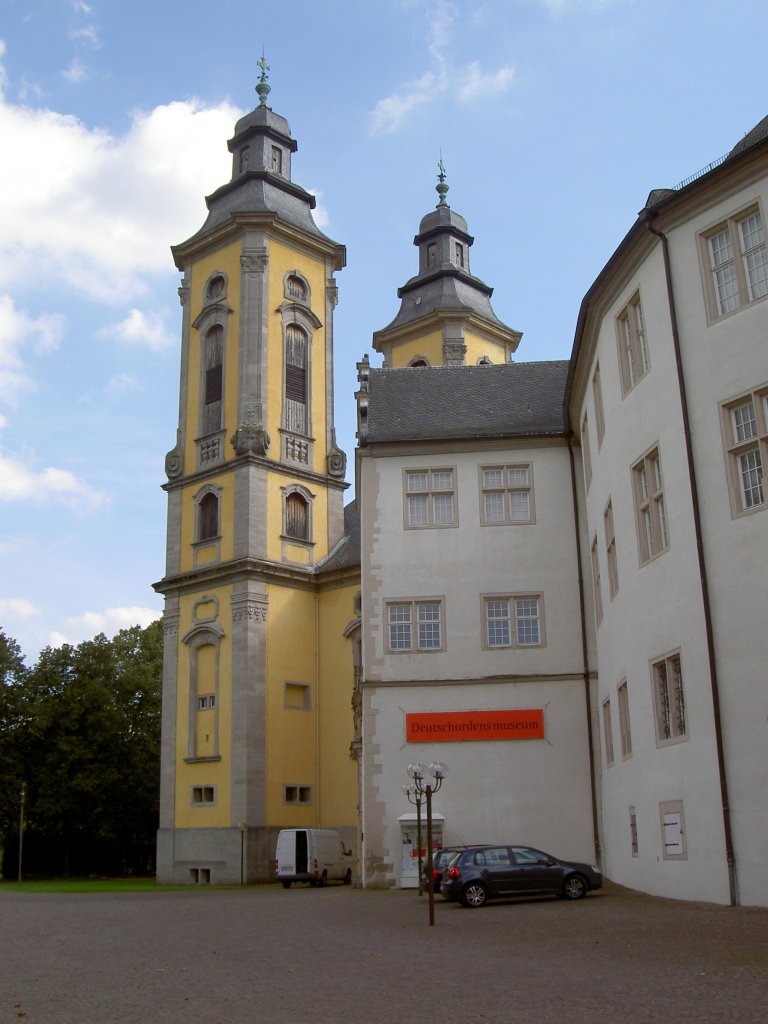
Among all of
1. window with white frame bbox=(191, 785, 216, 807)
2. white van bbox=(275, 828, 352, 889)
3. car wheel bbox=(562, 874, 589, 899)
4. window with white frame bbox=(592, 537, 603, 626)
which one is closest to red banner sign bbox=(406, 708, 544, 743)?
window with white frame bbox=(592, 537, 603, 626)

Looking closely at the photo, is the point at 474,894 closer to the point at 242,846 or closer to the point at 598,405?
the point at 598,405

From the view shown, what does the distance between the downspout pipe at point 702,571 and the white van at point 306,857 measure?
2197 centimetres

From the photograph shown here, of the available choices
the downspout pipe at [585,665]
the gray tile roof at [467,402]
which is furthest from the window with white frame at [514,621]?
the gray tile roof at [467,402]

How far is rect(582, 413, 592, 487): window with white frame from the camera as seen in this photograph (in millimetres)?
30031

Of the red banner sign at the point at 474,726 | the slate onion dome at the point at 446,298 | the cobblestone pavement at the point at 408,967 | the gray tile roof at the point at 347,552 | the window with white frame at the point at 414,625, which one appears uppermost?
the slate onion dome at the point at 446,298

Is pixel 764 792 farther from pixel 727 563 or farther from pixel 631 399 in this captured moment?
pixel 631 399

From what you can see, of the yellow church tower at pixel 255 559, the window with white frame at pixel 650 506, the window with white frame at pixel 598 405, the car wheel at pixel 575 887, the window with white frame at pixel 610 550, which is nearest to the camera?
the window with white frame at pixel 650 506

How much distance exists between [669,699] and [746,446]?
5.00 meters

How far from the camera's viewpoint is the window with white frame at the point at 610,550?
26.2 m

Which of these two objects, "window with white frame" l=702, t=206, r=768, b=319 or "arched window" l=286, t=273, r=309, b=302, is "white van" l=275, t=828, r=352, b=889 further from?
"arched window" l=286, t=273, r=309, b=302

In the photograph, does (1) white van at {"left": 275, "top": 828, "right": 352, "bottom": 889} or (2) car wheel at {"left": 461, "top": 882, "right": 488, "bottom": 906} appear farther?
(1) white van at {"left": 275, "top": 828, "right": 352, "bottom": 889}

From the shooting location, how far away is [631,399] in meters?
23.8

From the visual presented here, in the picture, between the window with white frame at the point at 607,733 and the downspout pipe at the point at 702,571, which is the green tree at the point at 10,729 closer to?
the window with white frame at the point at 607,733

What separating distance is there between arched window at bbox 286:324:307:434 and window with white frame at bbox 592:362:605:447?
85.1 ft
